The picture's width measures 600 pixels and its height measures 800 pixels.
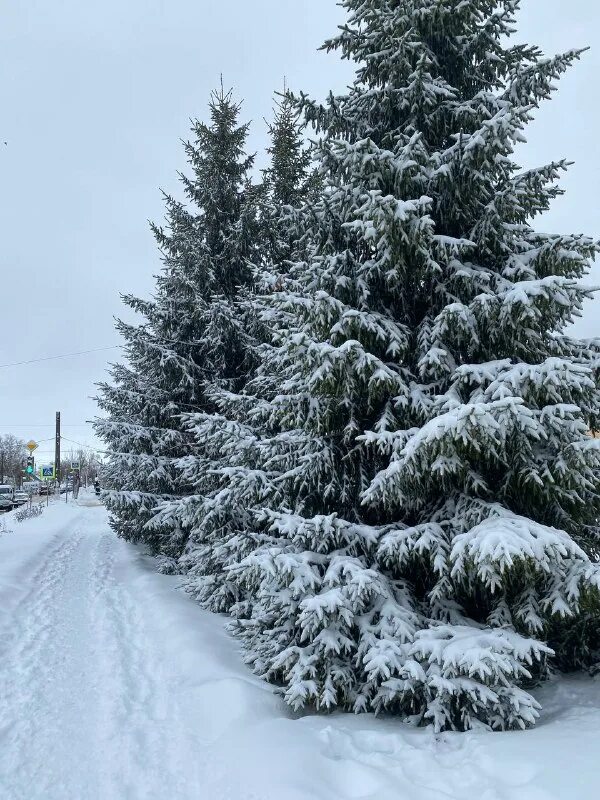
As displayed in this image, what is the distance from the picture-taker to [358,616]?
4625mm

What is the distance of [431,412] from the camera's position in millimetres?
4859

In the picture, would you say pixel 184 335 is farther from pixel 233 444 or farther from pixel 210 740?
pixel 210 740

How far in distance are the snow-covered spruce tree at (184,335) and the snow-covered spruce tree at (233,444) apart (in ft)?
1.52

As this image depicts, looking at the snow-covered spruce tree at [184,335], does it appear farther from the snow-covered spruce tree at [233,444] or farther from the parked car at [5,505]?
the parked car at [5,505]

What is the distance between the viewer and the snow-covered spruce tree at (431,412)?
4.08 m

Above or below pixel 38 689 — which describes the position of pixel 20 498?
above

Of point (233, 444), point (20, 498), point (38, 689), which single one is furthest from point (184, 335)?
point (20, 498)

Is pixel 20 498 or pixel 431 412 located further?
pixel 20 498

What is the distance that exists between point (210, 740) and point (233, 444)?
328 centimetres

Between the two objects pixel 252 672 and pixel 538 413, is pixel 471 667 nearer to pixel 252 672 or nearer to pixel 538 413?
pixel 538 413

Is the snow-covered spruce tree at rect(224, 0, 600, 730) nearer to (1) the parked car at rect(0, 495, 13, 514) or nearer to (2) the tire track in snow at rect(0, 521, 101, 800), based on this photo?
(2) the tire track in snow at rect(0, 521, 101, 800)

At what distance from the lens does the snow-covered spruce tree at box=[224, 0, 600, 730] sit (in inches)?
161

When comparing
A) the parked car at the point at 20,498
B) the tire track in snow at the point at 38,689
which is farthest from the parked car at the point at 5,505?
the tire track in snow at the point at 38,689


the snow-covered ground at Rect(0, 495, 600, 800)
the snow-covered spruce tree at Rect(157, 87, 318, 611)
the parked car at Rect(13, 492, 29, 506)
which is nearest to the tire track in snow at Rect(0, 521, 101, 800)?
the snow-covered ground at Rect(0, 495, 600, 800)
